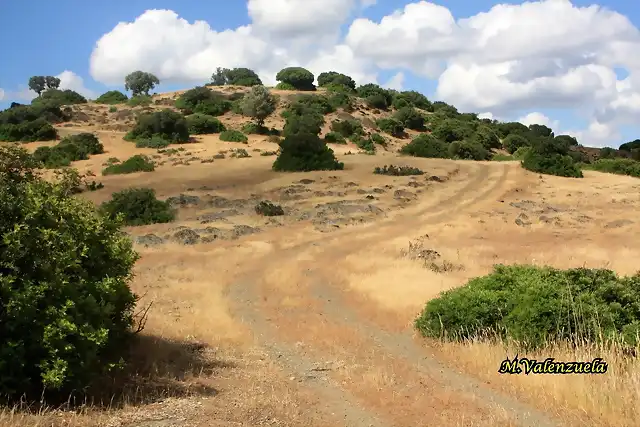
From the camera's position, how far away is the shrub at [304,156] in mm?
43062

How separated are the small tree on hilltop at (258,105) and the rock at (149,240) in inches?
1689

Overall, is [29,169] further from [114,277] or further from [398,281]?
[398,281]

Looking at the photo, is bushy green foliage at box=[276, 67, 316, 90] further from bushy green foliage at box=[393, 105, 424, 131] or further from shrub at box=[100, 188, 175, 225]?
shrub at box=[100, 188, 175, 225]

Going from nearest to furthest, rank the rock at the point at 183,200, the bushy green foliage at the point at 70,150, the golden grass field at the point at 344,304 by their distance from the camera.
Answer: the golden grass field at the point at 344,304
the rock at the point at 183,200
the bushy green foliage at the point at 70,150

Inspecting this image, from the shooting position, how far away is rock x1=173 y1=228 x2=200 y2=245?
22969mm

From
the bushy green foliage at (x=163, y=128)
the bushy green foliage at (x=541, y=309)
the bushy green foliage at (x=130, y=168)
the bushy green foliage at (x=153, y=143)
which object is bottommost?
the bushy green foliage at (x=541, y=309)

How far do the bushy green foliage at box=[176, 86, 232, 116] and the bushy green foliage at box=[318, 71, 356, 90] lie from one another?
86.0ft

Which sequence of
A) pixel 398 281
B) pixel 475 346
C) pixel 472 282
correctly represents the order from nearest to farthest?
pixel 475 346 < pixel 472 282 < pixel 398 281

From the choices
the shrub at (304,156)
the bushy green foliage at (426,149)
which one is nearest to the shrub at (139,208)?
Answer: the shrub at (304,156)

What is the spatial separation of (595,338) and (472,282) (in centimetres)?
379

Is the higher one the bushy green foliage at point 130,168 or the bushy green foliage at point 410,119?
the bushy green foliage at point 410,119

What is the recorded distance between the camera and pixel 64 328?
21.3ft

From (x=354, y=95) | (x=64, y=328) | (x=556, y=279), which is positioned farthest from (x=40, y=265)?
(x=354, y=95)

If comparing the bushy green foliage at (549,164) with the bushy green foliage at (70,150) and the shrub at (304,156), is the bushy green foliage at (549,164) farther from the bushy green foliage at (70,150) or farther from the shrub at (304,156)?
the bushy green foliage at (70,150)
